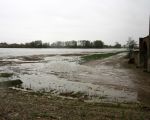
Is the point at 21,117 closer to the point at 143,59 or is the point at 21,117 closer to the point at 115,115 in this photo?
the point at 115,115

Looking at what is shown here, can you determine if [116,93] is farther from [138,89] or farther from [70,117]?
[70,117]

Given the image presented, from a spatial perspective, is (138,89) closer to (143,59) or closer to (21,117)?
(21,117)

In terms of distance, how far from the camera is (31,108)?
884 cm

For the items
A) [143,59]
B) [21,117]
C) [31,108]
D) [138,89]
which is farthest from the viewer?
[143,59]

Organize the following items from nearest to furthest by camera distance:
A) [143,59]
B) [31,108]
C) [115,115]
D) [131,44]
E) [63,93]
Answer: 1. [115,115]
2. [31,108]
3. [63,93]
4. [143,59]
5. [131,44]

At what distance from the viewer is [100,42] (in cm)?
19300

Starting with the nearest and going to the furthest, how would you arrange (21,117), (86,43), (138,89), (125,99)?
(21,117) → (125,99) → (138,89) → (86,43)

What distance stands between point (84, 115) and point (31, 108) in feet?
7.44

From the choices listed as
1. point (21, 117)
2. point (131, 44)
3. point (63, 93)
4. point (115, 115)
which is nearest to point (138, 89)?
point (63, 93)

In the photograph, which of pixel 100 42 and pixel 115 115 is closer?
pixel 115 115

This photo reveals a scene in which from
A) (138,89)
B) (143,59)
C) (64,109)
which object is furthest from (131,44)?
(64,109)

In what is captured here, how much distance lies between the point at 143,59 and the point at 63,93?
1919cm

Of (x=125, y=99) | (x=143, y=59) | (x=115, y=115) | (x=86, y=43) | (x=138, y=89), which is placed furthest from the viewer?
(x=86, y=43)

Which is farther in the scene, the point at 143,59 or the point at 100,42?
the point at 100,42
